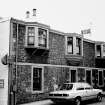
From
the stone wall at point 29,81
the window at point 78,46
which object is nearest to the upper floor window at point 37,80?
the stone wall at point 29,81

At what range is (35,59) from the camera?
18312 mm

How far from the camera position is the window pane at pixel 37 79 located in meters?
18.3

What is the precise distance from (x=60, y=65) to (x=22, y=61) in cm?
446

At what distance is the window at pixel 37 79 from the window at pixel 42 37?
2010mm

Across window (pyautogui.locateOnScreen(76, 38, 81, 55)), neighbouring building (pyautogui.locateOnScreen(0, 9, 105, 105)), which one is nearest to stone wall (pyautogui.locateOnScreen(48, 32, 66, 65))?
neighbouring building (pyautogui.locateOnScreen(0, 9, 105, 105))

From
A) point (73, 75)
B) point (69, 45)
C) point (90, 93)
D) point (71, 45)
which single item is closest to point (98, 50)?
point (73, 75)

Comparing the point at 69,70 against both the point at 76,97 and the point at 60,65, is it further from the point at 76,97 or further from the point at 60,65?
the point at 76,97

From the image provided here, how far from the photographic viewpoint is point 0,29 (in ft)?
56.3

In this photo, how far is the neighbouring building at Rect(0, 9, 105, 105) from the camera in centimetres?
1644

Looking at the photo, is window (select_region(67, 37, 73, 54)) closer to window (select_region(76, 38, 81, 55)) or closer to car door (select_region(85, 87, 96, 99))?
window (select_region(76, 38, 81, 55))

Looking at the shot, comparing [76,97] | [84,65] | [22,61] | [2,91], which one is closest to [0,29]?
[22,61]

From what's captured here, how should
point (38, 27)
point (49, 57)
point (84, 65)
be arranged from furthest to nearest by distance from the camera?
point (84, 65) → point (49, 57) → point (38, 27)

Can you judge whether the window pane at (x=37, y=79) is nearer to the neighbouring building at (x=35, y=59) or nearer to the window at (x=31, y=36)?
the neighbouring building at (x=35, y=59)

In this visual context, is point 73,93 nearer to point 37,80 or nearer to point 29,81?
point 29,81
